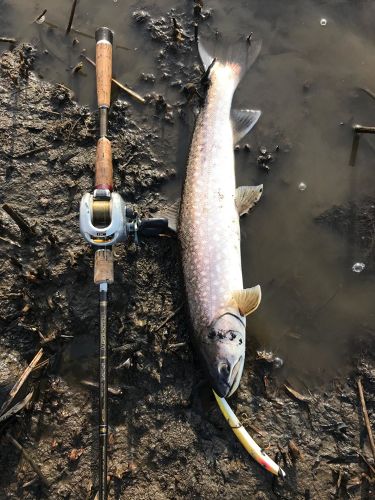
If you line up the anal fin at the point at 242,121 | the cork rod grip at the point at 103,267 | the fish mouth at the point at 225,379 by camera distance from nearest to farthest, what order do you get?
1. the cork rod grip at the point at 103,267
2. the fish mouth at the point at 225,379
3. the anal fin at the point at 242,121

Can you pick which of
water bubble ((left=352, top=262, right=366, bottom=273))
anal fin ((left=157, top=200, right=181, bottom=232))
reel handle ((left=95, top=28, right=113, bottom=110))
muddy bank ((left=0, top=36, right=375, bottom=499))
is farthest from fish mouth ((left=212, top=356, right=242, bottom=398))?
reel handle ((left=95, top=28, right=113, bottom=110))

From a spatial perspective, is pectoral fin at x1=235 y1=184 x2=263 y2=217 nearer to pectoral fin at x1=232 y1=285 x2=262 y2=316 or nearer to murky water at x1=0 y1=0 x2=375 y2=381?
murky water at x1=0 y1=0 x2=375 y2=381

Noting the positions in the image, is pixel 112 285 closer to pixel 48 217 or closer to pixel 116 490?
pixel 48 217

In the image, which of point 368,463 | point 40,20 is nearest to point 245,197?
point 368,463

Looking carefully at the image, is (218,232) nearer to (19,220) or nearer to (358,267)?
(358,267)

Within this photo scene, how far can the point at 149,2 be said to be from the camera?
19.0ft

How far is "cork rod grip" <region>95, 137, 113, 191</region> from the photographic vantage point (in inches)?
165

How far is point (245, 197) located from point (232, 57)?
6.69 feet

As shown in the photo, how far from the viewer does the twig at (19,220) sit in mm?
4480

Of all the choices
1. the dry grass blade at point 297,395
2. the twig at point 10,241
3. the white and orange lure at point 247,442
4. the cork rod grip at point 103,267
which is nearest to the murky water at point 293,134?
the dry grass blade at point 297,395

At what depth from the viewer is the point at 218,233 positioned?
457 cm

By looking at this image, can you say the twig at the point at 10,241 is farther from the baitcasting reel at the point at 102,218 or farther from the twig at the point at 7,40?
the twig at the point at 7,40

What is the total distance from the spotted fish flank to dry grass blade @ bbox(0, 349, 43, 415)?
180cm

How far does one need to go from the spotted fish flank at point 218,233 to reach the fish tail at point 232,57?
19 millimetres
